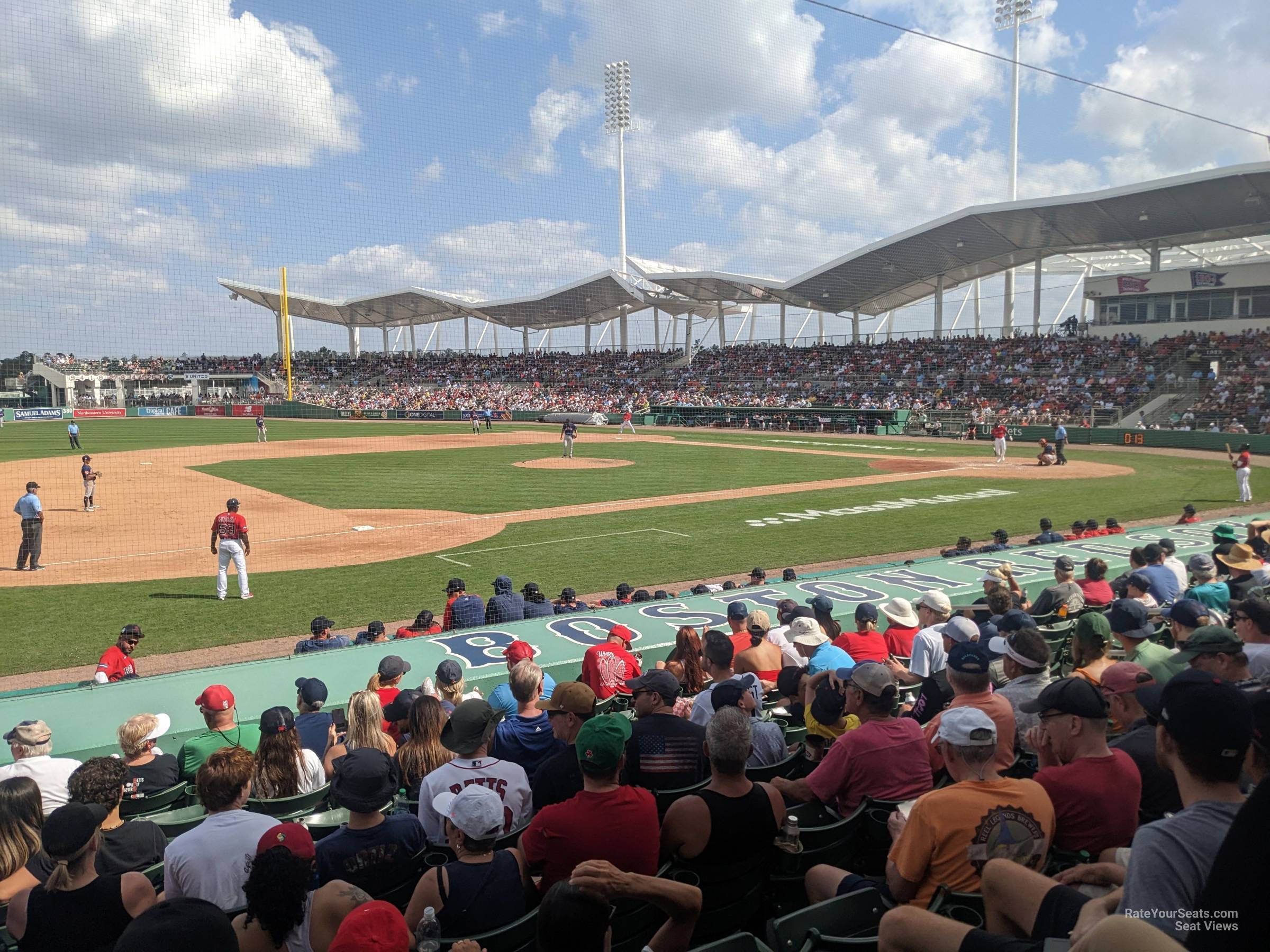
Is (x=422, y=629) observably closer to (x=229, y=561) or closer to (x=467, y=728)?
(x=229, y=561)

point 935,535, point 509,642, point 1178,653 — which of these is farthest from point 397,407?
point 1178,653

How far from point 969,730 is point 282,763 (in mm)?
3713

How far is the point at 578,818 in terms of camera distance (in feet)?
10.7

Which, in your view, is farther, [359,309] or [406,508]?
[359,309]

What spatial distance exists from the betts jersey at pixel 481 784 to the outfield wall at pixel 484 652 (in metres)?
3.35

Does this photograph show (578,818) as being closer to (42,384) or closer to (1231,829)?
(1231,829)

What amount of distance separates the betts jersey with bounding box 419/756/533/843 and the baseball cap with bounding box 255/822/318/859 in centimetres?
60

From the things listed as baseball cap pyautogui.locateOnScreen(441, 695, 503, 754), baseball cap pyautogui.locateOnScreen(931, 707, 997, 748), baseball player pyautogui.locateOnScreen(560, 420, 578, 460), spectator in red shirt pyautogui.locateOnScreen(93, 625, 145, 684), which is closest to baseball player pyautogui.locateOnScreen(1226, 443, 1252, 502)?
baseball player pyautogui.locateOnScreen(560, 420, 578, 460)

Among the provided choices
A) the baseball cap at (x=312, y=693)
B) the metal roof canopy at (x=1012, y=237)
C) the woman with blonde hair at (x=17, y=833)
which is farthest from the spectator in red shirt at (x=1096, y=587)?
the metal roof canopy at (x=1012, y=237)

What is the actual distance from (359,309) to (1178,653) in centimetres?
7641

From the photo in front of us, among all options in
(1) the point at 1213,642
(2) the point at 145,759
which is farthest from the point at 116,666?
(1) the point at 1213,642

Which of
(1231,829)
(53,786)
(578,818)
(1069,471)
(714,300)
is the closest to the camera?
(1231,829)

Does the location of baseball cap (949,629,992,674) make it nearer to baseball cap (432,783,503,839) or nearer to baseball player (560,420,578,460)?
baseball cap (432,783,503,839)

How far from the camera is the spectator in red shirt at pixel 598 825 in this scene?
3.21 metres
